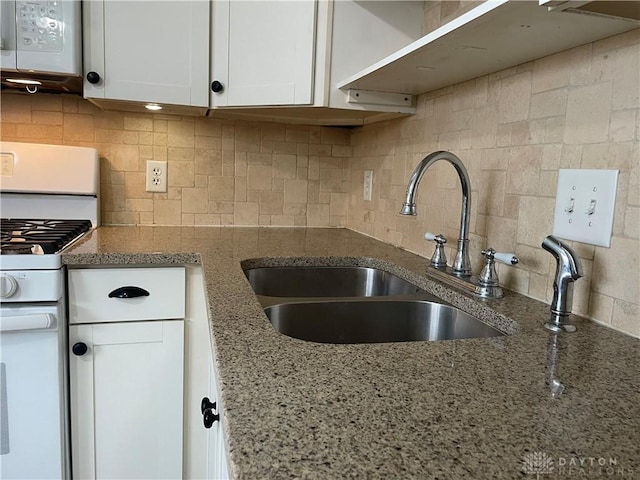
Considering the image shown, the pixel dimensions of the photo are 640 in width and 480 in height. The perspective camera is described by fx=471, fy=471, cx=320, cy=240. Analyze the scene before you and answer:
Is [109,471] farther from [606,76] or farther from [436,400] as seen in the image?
[606,76]

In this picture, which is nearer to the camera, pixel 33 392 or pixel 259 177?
pixel 33 392

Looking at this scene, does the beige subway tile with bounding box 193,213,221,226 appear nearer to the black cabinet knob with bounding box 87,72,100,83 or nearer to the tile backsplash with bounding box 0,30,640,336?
the tile backsplash with bounding box 0,30,640,336

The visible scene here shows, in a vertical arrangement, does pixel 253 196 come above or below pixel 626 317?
above

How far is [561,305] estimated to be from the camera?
2.84 ft

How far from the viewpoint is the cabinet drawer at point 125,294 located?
136 cm

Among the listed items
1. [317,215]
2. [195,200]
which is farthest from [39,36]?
[317,215]

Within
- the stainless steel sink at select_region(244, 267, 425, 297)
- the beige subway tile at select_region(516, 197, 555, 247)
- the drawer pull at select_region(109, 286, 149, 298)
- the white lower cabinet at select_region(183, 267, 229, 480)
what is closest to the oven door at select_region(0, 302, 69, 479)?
the drawer pull at select_region(109, 286, 149, 298)

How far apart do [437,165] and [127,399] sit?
1.18 metres

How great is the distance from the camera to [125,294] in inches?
54.2

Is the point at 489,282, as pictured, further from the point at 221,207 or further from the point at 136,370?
the point at 221,207

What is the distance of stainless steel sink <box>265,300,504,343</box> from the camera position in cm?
108

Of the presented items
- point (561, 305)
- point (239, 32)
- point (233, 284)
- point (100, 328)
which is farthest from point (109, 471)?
point (239, 32)

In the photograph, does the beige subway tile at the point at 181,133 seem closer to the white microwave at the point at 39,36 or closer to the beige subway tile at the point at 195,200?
the beige subway tile at the point at 195,200

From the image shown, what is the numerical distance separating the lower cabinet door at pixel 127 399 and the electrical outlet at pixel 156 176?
2.32 ft
